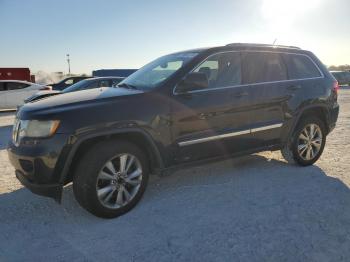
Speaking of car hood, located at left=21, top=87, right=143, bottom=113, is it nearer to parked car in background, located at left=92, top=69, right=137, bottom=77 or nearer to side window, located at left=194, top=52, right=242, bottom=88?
side window, located at left=194, top=52, right=242, bottom=88

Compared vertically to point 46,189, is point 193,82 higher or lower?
higher

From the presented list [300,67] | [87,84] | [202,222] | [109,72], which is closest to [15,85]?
[87,84]

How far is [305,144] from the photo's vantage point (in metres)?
5.66

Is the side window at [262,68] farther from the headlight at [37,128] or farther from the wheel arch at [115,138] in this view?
the headlight at [37,128]

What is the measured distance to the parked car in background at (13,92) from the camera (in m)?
17.0

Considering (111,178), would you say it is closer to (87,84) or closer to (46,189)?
(46,189)

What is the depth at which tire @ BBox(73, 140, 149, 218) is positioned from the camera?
3699mm

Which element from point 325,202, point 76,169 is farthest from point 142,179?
point 325,202

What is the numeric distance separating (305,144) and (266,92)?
4.11ft

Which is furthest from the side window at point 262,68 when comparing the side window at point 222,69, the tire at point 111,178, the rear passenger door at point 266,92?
the tire at point 111,178

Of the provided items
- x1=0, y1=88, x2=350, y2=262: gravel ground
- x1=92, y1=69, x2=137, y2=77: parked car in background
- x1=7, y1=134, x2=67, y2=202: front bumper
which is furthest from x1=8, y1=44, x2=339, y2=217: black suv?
x1=92, y1=69, x2=137, y2=77: parked car in background

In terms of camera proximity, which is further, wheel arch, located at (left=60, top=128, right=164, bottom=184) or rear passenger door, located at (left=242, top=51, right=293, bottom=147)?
rear passenger door, located at (left=242, top=51, right=293, bottom=147)

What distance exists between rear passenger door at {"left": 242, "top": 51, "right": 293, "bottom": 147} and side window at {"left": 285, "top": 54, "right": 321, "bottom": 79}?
0.15 m

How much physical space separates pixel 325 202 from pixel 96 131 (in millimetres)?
2748
